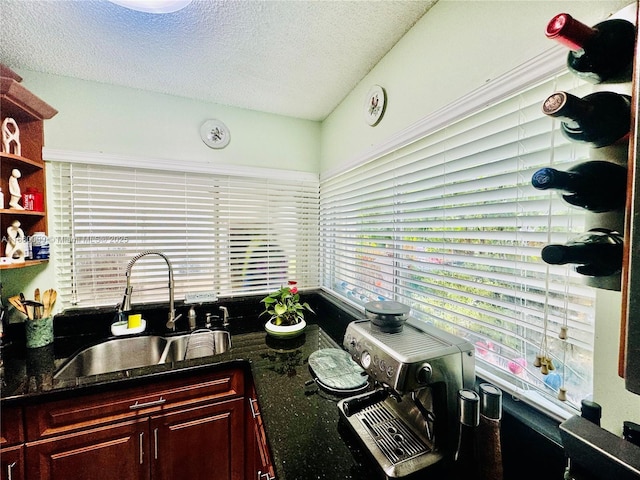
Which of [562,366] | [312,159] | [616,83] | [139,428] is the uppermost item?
[312,159]

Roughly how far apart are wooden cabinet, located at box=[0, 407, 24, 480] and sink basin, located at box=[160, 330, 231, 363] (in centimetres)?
61

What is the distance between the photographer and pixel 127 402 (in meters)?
1.16

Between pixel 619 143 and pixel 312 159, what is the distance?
1.95 meters

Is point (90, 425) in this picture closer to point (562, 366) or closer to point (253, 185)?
point (253, 185)

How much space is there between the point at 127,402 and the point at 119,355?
1.84 ft

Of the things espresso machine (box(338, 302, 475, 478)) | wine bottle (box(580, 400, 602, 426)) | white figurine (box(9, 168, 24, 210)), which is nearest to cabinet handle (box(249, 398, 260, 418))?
espresso machine (box(338, 302, 475, 478))

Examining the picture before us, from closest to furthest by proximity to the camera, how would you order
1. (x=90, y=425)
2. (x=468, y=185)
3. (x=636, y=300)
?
(x=636, y=300) → (x=468, y=185) → (x=90, y=425)

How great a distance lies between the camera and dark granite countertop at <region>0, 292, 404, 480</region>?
0.73 metres

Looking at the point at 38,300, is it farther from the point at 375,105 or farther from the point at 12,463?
the point at 375,105

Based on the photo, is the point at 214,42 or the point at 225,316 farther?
the point at 225,316

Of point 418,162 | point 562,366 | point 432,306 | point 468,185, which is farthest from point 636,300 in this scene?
point 418,162

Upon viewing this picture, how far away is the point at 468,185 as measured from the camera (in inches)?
37.7

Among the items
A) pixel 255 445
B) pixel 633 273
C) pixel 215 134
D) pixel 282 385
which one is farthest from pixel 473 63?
pixel 255 445

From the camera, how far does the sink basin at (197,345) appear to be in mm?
1631
